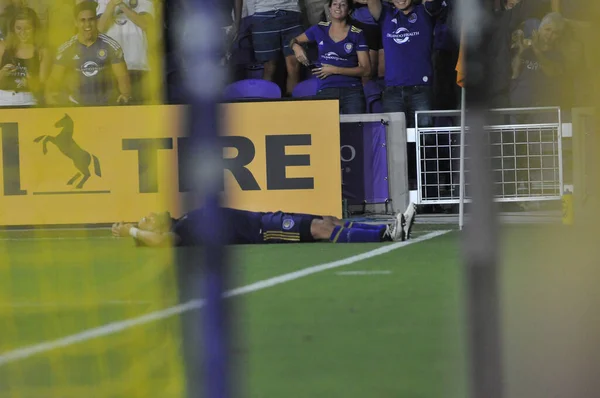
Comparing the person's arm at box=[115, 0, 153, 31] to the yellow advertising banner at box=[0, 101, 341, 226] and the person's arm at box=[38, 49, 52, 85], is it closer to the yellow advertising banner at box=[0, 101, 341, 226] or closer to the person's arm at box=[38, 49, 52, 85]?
the person's arm at box=[38, 49, 52, 85]

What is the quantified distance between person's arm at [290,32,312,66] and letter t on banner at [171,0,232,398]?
8.45 metres

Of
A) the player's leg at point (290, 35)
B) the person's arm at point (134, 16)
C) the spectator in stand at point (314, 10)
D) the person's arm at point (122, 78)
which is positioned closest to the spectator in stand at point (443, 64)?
the spectator in stand at point (314, 10)

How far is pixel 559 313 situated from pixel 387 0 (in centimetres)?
604

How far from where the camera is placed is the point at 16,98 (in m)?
7.79

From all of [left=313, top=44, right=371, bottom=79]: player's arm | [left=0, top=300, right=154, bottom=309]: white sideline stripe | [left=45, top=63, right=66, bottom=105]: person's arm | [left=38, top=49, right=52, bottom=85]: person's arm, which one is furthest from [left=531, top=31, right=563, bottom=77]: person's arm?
[left=0, top=300, right=154, bottom=309]: white sideline stripe

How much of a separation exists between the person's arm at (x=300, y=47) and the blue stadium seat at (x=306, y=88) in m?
0.19

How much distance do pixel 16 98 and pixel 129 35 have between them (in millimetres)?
2168

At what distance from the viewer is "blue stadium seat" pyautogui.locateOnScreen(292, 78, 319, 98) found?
32.5 feet

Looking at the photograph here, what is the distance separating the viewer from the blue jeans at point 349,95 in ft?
31.9

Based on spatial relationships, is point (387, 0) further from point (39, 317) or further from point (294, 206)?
point (39, 317)

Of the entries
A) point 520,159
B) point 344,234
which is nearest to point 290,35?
point 520,159

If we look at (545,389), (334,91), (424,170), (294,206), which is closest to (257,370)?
(545,389)

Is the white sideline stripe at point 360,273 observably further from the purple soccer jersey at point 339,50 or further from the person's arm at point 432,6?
the person's arm at point 432,6

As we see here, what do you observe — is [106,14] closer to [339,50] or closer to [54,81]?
[54,81]
